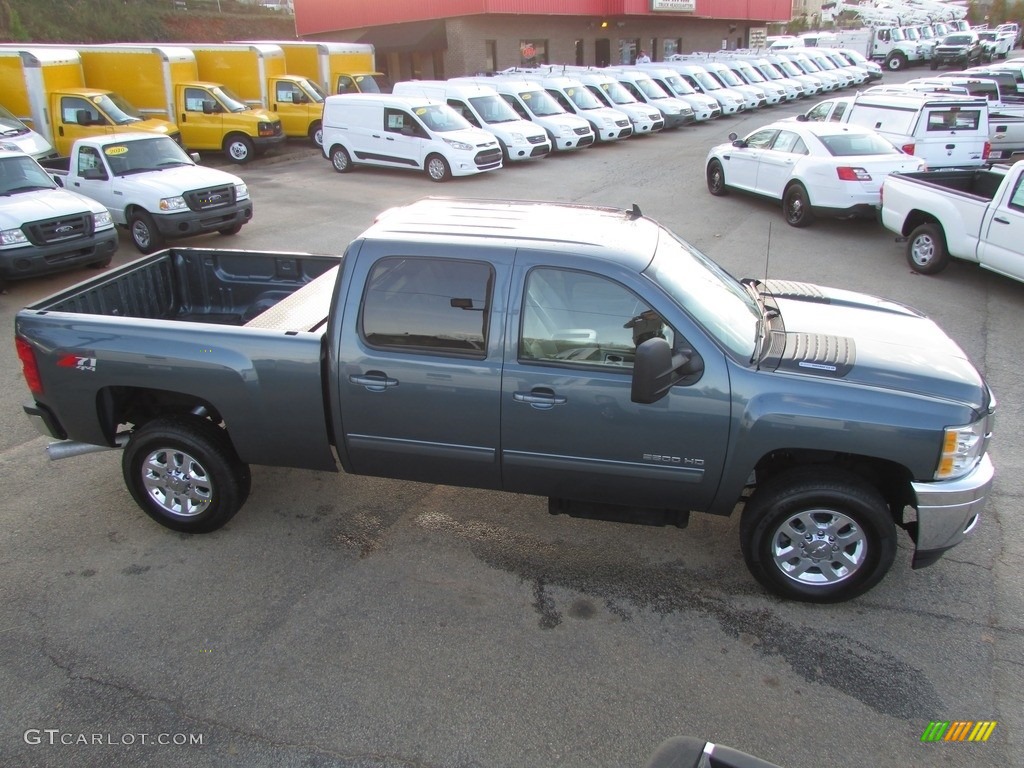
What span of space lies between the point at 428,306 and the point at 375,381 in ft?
1.73

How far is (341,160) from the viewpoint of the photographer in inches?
754

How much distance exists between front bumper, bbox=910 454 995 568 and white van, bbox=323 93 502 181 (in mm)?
14604

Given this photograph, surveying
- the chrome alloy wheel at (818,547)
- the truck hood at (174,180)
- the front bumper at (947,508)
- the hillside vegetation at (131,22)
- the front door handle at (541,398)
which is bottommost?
the chrome alloy wheel at (818,547)

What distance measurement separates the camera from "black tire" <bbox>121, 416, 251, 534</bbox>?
4.90 m

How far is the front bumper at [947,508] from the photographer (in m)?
4.06

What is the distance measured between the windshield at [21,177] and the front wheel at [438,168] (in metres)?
8.29

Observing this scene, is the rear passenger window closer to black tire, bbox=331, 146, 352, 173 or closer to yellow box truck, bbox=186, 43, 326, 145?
black tire, bbox=331, 146, 352, 173

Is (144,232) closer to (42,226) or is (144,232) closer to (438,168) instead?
(42,226)

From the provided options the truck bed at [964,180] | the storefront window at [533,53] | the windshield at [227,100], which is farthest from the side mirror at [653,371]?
the storefront window at [533,53]

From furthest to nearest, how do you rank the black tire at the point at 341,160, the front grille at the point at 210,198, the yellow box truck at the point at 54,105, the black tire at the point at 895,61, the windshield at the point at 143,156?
1. the black tire at the point at 895,61
2. the black tire at the point at 341,160
3. the yellow box truck at the point at 54,105
4. the windshield at the point at 143,156
5. the front grille at the point at 210,198

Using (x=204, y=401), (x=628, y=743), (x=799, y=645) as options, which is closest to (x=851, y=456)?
(x=799, y=645)

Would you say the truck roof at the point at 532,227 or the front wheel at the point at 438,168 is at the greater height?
the truck roof at the point at 532,227

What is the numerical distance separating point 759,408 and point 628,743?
69.9 inches

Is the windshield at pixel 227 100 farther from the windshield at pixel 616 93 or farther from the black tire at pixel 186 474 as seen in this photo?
the black tire at pixel 186 474
